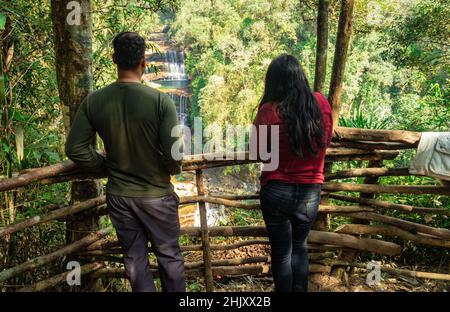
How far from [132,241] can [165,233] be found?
0.59ft

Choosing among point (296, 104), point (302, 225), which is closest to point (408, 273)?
point (302, 225)

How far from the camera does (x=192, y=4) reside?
27.6 m

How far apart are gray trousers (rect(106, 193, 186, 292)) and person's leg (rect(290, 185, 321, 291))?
2.19 ft

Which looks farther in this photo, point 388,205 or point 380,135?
point 388,205

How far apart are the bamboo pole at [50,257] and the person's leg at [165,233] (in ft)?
2.73

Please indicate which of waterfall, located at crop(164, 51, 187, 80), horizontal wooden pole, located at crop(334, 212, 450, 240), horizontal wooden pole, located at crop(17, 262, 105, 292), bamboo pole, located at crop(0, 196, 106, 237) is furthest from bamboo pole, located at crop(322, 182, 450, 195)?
waterfall, located at crop(164, 51, 187, 80)

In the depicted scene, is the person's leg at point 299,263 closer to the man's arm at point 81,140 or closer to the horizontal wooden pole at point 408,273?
the horizontal wooden pole at point 408,273

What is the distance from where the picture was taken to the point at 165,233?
219 centimetres

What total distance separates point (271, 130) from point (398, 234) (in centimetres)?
166

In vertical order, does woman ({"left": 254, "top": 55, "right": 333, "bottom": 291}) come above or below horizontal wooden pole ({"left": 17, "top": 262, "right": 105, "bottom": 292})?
above

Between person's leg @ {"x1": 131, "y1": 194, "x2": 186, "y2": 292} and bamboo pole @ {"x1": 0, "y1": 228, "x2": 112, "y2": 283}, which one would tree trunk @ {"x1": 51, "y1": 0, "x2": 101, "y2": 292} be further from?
person's leg @ {"x1": 131, "y1": 194, "x2": 186, "y2": 292}

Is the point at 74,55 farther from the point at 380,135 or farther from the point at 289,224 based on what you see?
the point at 380,135

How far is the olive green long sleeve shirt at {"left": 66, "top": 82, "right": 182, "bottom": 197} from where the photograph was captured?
2.00m

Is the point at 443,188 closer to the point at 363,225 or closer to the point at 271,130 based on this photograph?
the point at 363,225
